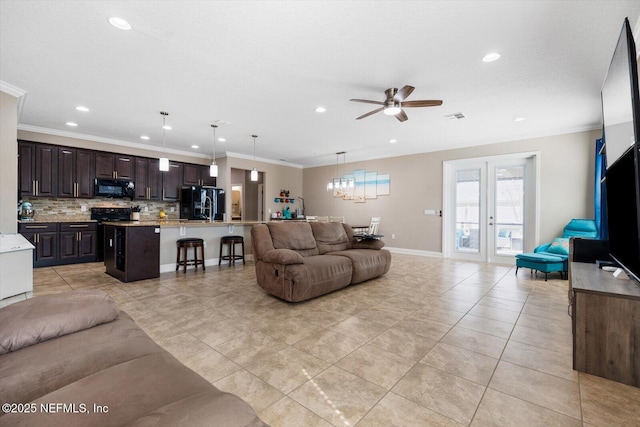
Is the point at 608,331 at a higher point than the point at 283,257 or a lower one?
lower

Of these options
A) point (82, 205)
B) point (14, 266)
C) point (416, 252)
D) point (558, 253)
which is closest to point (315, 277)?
Answer: point (14, 266)

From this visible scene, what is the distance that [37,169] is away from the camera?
5.49m

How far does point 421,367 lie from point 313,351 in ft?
2.70

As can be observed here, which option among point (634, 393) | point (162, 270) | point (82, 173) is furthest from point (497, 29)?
point (82, 173)

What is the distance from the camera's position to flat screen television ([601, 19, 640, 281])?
4.97ft

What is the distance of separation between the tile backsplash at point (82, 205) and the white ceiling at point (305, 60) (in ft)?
4.98

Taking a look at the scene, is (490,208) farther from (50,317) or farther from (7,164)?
(7,164)

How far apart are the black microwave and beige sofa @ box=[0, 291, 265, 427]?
19.2 feet

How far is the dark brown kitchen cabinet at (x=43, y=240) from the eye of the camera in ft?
17.2

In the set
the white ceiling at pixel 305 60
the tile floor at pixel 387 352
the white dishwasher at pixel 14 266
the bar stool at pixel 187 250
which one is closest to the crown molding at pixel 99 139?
the white ceiling at pixel 305 60

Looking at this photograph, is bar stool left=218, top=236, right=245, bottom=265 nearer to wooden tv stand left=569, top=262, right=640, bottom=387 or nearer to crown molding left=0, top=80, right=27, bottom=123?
crown molding left=0, top=80, right=27, bottom=123

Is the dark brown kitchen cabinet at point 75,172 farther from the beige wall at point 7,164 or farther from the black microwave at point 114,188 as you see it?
the beige wall at point 7,164

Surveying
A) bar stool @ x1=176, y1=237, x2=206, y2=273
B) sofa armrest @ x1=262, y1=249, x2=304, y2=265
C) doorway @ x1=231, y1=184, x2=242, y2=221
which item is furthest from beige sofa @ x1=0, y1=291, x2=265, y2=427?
doorway @ x1=231, y1=184, x2=242, y2=221

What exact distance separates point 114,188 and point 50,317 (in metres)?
6.21
